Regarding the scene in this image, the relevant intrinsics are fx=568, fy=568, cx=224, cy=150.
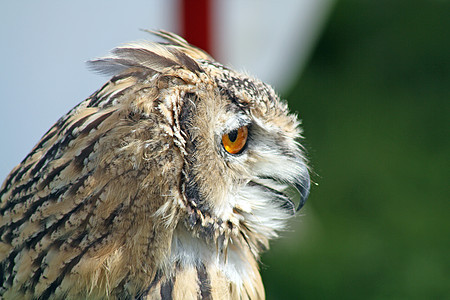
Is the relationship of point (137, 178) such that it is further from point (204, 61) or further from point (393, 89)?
point (393, 89)

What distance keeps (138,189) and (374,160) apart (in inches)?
175

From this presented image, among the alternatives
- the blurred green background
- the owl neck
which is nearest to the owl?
the owl neck

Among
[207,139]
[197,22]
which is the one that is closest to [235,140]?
[207,139]

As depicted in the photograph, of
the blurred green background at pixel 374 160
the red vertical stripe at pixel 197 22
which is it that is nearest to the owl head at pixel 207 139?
the blurred green background at pixel 374 160

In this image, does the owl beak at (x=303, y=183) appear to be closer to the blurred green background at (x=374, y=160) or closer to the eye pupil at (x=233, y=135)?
the eye pupil at (x=233, y=135)

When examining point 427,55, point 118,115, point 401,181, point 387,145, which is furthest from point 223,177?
point 427,55

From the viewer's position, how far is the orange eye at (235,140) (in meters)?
1.78

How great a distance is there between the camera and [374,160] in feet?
18.7

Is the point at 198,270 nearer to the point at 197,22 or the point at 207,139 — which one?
the point at 207,139

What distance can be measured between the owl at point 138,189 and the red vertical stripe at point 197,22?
3.24m

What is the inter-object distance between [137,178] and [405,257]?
3.63m

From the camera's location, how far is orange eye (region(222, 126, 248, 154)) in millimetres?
1782

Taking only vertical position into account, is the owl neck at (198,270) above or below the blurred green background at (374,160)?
above

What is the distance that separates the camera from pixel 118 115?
1652mm
